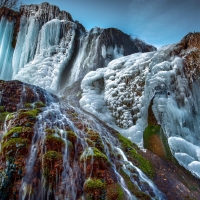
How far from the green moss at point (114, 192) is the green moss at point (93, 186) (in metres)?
0.12

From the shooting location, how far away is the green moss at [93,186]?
3.51 m

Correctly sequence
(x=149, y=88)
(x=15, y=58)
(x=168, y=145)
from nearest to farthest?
(x=168, y=145) → (x=149, y=88) → (x=15, y=58)

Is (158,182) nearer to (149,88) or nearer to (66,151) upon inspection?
(66,151)

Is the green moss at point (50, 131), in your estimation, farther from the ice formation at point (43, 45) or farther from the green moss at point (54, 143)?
the ice formation at point (43, 45)

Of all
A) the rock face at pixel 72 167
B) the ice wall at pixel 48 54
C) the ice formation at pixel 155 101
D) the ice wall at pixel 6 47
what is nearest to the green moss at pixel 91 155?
the rock face at pixel 72 167

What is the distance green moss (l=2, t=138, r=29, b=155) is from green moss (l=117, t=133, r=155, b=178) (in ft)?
9.94

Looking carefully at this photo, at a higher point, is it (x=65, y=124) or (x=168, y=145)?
(x=65, y=124)

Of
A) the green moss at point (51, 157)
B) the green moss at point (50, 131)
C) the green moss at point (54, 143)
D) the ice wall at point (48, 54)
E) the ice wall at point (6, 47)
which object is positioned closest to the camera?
the green moss at point (51, 157)

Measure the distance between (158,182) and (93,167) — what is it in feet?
6.64

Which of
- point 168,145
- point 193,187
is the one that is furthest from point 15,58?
point 193,187

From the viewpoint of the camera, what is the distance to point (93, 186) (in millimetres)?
3553

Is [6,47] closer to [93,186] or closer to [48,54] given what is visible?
[48,54]

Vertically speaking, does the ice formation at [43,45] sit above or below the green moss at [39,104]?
above

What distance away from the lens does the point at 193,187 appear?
513 centimetres
